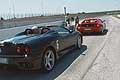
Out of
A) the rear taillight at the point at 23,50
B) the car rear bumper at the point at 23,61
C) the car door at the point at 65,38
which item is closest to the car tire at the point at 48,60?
the car rear bumper at the point at 23,61

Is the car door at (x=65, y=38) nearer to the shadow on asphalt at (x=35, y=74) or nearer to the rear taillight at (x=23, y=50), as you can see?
the shadow on asphalt at (x=35, y=74)

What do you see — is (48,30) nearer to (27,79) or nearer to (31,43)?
(31,43)

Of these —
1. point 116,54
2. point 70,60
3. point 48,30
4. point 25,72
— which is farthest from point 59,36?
point 116,54

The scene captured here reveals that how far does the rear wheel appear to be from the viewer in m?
6.40

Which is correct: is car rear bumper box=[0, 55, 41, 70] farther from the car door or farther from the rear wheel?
the car door

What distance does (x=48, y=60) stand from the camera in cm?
667

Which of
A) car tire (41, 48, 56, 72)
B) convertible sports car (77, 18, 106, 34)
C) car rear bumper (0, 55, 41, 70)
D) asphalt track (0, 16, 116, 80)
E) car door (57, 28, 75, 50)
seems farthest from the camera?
convertible sports car (77, 18, 106, 34)

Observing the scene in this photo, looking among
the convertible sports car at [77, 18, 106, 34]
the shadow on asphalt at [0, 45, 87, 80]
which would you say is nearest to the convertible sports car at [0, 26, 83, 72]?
the shadow on asphalt at [0, 45, 87, 80]

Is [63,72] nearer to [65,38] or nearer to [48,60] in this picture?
[48,60]

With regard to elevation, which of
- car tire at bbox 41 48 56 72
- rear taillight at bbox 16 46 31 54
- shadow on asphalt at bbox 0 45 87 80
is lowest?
shadow on asphalt at bbox 0 45 87 80

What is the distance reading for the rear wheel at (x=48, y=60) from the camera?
21.0 ft

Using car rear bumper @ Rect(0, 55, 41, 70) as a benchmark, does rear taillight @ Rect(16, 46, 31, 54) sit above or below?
above

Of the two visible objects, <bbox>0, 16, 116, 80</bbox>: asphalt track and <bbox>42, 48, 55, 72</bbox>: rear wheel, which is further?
<bbox>42, 48, 55, 72</bbox>: rear wheel

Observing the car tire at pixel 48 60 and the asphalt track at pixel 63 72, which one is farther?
the car tire at pixel 48 60
